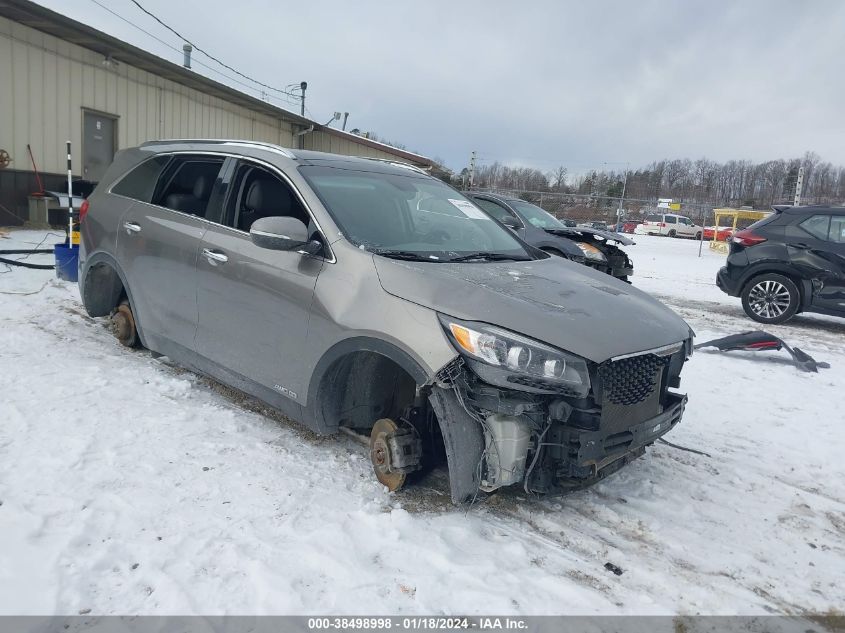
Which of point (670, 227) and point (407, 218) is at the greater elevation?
point (670, 227)

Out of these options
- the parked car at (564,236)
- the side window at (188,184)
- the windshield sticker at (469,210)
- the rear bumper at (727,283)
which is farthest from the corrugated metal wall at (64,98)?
the rear bumper at (727,283)

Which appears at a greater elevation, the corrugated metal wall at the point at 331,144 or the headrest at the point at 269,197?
the corrugated metal wall at the point at 331,144

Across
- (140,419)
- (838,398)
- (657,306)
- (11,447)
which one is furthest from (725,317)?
(11,447)

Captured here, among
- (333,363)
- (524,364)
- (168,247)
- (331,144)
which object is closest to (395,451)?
(333,363)

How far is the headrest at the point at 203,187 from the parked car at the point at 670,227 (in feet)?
131

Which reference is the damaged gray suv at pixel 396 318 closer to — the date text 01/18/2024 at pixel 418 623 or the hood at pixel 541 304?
the hood at pixel 541 304

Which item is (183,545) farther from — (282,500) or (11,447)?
(11,447)

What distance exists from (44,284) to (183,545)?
6.12 meters

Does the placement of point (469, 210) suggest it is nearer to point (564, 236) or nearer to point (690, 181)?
point (564, 236)

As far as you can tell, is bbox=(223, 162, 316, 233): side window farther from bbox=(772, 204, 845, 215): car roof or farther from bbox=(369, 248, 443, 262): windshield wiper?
bbox=(772, 204, 845, 215): car roof

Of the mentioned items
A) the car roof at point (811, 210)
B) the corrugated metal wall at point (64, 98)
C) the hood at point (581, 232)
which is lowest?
the hood at point (581, 232)

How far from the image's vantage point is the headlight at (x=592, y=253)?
30.8ft

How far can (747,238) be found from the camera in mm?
9219

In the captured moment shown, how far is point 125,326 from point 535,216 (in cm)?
699
